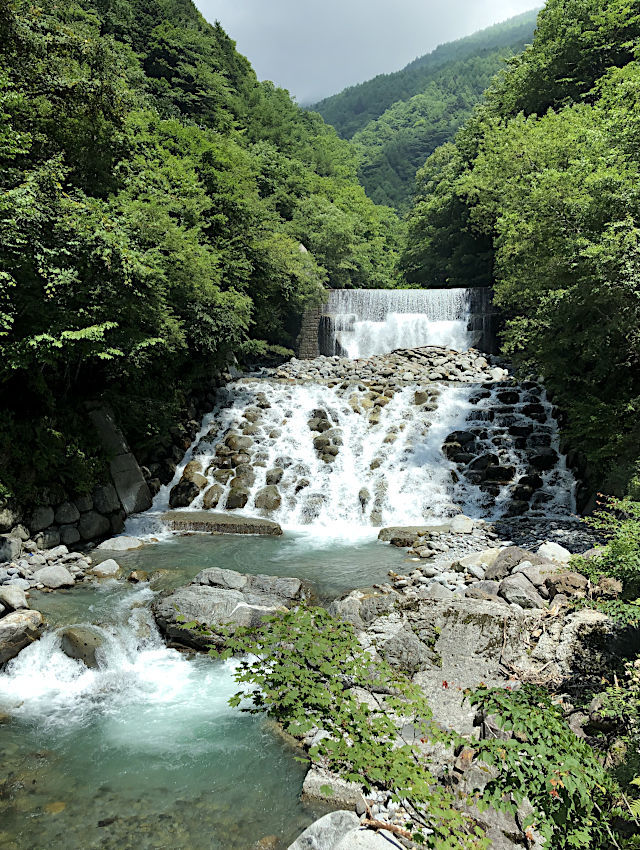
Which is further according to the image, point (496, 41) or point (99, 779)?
point (496, 41)

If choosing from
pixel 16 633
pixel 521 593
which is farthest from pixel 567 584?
pixel 16 633

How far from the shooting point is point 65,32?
11906 millimetres

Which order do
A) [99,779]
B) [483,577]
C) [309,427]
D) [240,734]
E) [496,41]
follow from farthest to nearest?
[496,41]
[309,427]
[483,577]
[240,734]
[99,779]

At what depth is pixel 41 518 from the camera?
30.5 ft

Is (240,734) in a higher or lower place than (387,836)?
lower

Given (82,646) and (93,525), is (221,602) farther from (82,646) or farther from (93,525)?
(93,525)

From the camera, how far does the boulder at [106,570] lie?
8.40 metres

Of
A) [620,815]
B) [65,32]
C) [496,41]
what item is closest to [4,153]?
[65,32]

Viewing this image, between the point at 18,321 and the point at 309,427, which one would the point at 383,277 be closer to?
the point at 309,427

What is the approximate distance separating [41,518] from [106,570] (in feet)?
6.35

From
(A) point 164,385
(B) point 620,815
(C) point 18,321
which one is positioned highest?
(C) point 18,321

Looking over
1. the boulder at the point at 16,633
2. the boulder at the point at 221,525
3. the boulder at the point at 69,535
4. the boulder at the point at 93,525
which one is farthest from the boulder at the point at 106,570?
the boulder at the point at 221,525

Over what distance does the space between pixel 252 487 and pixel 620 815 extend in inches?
448

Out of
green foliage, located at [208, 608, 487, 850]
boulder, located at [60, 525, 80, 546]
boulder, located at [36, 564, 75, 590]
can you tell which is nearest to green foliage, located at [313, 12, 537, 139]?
boulder, located at [60, 525, 80, 546]
